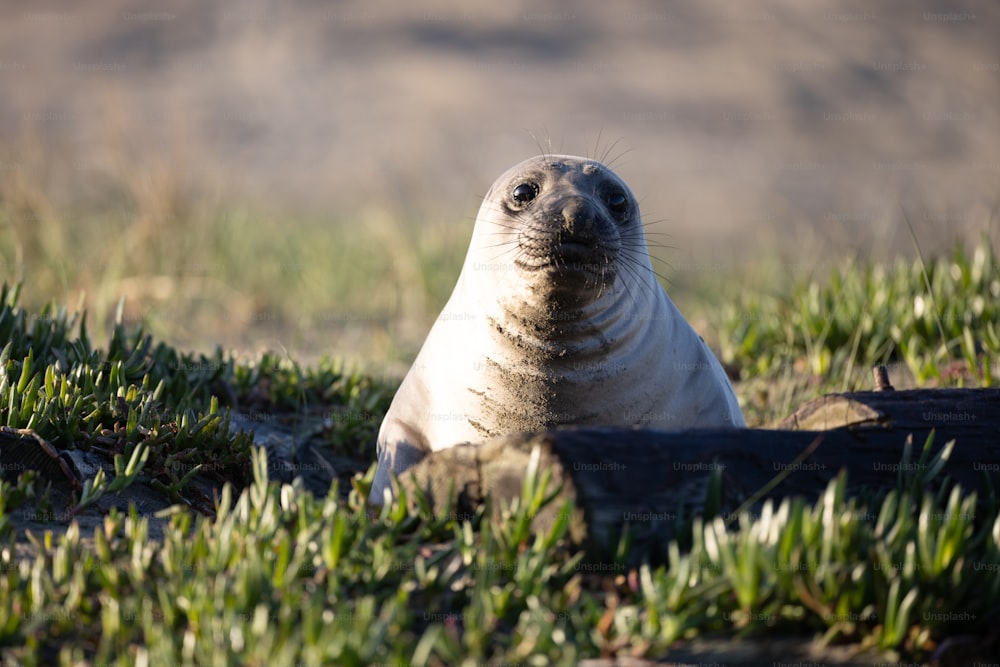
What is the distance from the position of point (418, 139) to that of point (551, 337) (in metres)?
14.6

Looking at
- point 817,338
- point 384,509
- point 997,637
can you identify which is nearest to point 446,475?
point 384,509

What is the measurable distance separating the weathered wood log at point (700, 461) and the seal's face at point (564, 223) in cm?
84

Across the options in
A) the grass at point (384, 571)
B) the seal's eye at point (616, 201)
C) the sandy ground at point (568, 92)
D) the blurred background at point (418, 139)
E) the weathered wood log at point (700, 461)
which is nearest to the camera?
the grass at point (384, 571)

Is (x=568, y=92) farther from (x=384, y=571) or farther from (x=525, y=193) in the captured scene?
(x=384, y=571)

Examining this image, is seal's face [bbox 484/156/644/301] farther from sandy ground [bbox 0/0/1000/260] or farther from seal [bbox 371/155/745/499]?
sandy ground [bbox 0/0/1000/260]

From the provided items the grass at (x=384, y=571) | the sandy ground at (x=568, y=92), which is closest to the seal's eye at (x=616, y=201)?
the grass at (x=384, y=571)

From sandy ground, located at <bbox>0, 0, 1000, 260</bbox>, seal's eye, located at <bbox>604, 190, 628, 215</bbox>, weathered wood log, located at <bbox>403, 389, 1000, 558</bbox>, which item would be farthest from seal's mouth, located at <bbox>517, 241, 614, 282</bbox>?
sandy ground, located at <bbox>0, 0, 1000, 260</bbox>

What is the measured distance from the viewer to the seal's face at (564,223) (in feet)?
13.6

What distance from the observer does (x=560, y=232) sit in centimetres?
412

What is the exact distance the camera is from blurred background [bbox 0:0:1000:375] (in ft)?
33.1

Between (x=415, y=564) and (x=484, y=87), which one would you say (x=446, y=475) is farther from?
(x=484, y=87)

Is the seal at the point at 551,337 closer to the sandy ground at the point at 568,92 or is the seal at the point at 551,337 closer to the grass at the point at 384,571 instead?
the grass at the point at 384,571

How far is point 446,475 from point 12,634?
4.29ft

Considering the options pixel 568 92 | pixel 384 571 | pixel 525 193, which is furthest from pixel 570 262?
pixel 568 92
